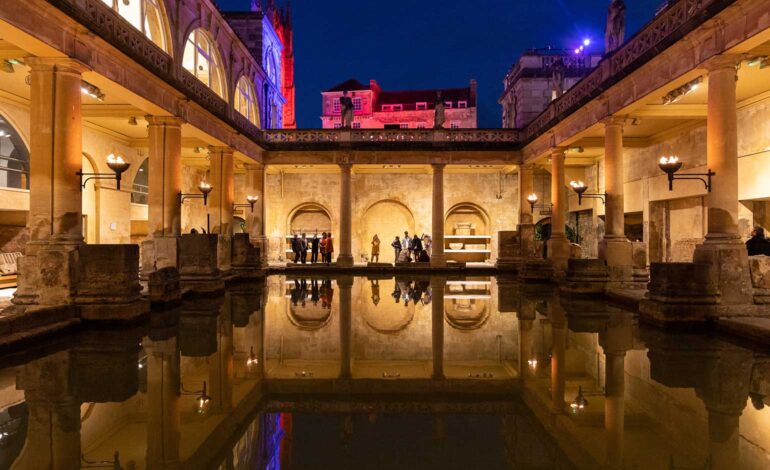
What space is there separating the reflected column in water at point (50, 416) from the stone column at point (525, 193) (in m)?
19.2

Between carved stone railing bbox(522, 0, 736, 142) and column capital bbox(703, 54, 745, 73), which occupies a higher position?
carved stone railing bbox(522, 0, 736, 142)

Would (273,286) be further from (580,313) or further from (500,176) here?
(500,176)

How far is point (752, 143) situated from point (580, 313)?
8119 millimetres

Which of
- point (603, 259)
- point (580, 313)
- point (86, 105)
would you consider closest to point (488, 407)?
point (580, 313)

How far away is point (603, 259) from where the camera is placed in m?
13.6

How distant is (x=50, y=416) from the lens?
13.7 feet

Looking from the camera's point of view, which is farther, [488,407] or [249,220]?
[249,220]

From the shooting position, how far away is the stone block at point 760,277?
8.60 m

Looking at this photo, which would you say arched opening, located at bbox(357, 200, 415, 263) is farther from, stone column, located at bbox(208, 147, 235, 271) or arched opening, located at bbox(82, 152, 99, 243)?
arched opening, located at bbox(82, 152, 99, 243)

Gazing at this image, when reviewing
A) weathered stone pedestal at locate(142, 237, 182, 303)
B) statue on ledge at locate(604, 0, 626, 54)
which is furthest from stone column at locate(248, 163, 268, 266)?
statue on ledge at locate(604, 0, 626, 54)

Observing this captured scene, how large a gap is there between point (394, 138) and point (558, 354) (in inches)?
725

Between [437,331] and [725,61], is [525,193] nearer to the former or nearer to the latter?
[725,61]

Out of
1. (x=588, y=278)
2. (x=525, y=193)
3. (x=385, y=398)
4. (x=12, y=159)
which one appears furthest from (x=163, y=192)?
(x=525, y=193)

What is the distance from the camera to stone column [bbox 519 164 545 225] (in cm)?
2247
